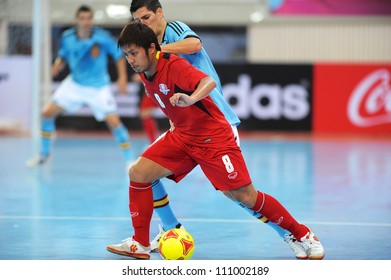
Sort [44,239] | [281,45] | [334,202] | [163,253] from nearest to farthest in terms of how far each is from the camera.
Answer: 1. [163,253]
2. [44,239]
3. [334,202]
4. [281,45]

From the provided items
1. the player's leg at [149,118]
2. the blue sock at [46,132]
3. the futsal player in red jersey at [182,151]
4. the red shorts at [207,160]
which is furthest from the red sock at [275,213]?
the player's leg at [149,118]

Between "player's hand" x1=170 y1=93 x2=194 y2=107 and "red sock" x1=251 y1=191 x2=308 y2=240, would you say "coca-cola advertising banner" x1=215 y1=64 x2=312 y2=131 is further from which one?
"player's hand" x1=170 y1=93 x2=194 y2=107

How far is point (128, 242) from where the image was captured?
5711mm

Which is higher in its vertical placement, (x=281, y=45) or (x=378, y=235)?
(x=378, y=235)

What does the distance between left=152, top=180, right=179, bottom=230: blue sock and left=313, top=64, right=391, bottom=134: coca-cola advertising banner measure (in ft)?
42.8

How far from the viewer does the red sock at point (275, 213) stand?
5.62 metres

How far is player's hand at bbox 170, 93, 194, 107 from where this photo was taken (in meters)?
5.02

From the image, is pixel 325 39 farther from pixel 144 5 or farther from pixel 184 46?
pixel 184 46

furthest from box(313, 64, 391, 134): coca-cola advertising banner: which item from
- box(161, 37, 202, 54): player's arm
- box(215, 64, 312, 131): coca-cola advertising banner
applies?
box(161, 37, 202, 54): player's arm

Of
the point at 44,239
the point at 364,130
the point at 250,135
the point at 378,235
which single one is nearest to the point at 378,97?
the point at 364,130

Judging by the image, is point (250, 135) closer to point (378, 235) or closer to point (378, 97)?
point (378, 97)

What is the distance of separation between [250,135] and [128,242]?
12.6 metres

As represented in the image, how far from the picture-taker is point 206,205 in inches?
329

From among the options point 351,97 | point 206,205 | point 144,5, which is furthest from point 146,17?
point 351,97
